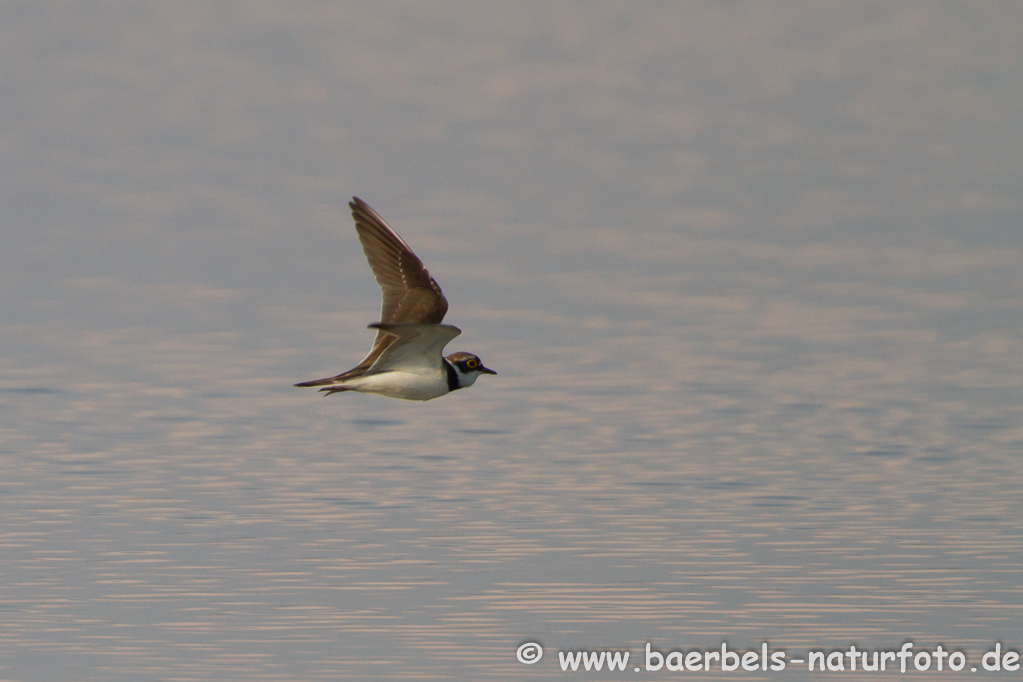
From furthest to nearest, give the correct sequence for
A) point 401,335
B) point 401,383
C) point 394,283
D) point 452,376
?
point 452,376, point 394,283, point 401,383, point 401,335

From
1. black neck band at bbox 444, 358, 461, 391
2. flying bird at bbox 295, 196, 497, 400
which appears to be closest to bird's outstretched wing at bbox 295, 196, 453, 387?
flying bird at bbox 295, 196, 497, 400

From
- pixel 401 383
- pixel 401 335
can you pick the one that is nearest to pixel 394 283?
pixel 401 335

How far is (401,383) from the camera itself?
14828 millimetres

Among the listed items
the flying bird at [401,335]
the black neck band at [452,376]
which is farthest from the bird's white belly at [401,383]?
the black neck band at [452,376]

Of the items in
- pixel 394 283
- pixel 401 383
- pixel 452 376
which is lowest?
pixel 401 383

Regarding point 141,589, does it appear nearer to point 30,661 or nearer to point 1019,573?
point 30,661

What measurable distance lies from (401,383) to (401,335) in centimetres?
44

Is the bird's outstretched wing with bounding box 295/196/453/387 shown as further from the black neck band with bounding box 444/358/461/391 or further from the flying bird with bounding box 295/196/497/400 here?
the black neck band with bounding box 444/358/461/391

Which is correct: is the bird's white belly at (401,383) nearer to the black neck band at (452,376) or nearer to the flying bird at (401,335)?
the flying bird at (401,335)

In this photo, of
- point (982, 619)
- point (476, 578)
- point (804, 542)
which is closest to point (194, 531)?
point (476, 578)

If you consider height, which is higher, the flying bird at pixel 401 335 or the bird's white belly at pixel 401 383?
the flying bird at pixel 401 335

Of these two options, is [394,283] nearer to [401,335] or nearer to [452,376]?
[401,335]

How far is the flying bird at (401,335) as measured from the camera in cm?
1466

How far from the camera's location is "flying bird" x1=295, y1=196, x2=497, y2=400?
48.1 ft
